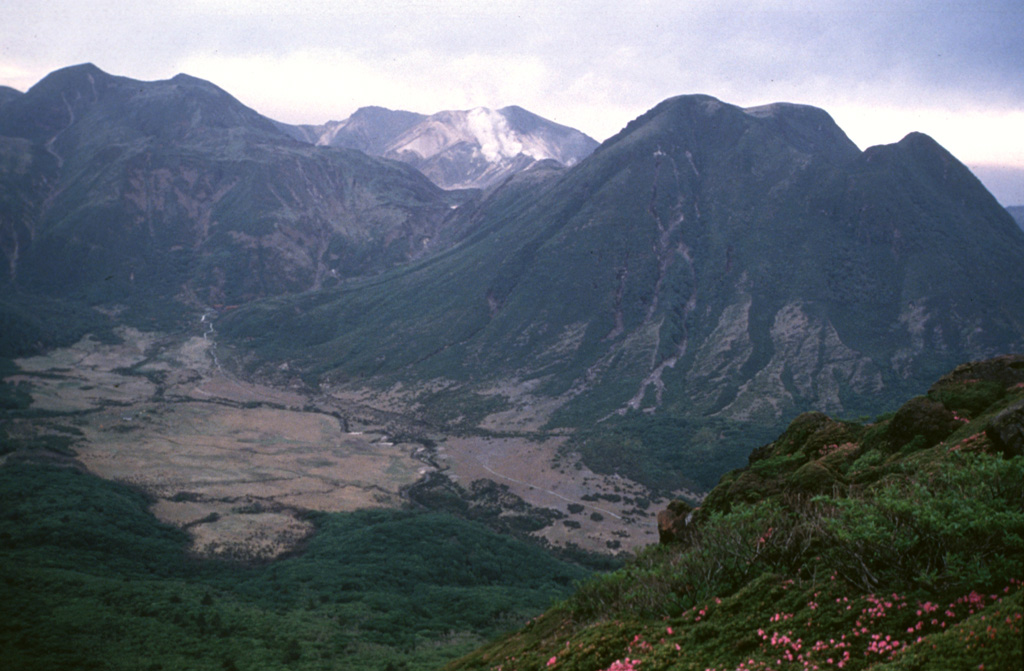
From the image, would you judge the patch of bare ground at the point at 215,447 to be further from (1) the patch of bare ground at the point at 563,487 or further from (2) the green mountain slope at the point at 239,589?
(1) the patch of bare ground at the point at 563,487

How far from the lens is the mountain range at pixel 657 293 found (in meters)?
108

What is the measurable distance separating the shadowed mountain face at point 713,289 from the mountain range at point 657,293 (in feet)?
1.60

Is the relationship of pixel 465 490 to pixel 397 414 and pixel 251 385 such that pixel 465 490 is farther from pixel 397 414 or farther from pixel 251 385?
pixel 251 385

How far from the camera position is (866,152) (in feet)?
498

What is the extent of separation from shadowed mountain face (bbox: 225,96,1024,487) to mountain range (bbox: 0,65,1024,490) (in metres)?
0.49

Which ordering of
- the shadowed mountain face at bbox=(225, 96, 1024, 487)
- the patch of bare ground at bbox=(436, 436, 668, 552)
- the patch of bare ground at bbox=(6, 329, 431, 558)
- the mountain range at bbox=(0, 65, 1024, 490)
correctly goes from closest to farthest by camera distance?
the patch of bare ground at bbox=(6, 329, 431, 558) → the patch of bare ground at bbox=(436, 436, 668, 552) → the mountain range at bbox=(0, 65, 1024, 490) → the shadowed mountain face at bbox=(225, 96, 1024, 487)

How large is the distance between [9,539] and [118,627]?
1852cm

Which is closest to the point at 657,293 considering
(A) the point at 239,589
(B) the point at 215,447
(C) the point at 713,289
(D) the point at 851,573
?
(C) the point at 713,289

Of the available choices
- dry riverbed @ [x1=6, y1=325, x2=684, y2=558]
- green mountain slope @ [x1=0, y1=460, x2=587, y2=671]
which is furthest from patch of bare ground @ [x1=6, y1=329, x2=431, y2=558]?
green mountain slope @ [x1=0, y1=460, x2=587, y2=671]

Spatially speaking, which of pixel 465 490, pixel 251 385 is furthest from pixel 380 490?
pixel 251 385

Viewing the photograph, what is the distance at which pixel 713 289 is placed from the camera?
13575 cm

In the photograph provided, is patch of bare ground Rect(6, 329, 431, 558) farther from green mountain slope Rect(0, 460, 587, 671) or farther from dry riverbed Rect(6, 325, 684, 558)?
green mountain slope Rect(0, 460, 587, 671)

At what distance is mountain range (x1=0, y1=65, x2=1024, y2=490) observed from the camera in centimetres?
10756

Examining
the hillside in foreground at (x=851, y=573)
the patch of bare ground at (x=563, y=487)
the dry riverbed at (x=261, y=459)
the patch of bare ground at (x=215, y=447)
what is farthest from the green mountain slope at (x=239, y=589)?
the hillside in foreground at (x=851, y=573)
